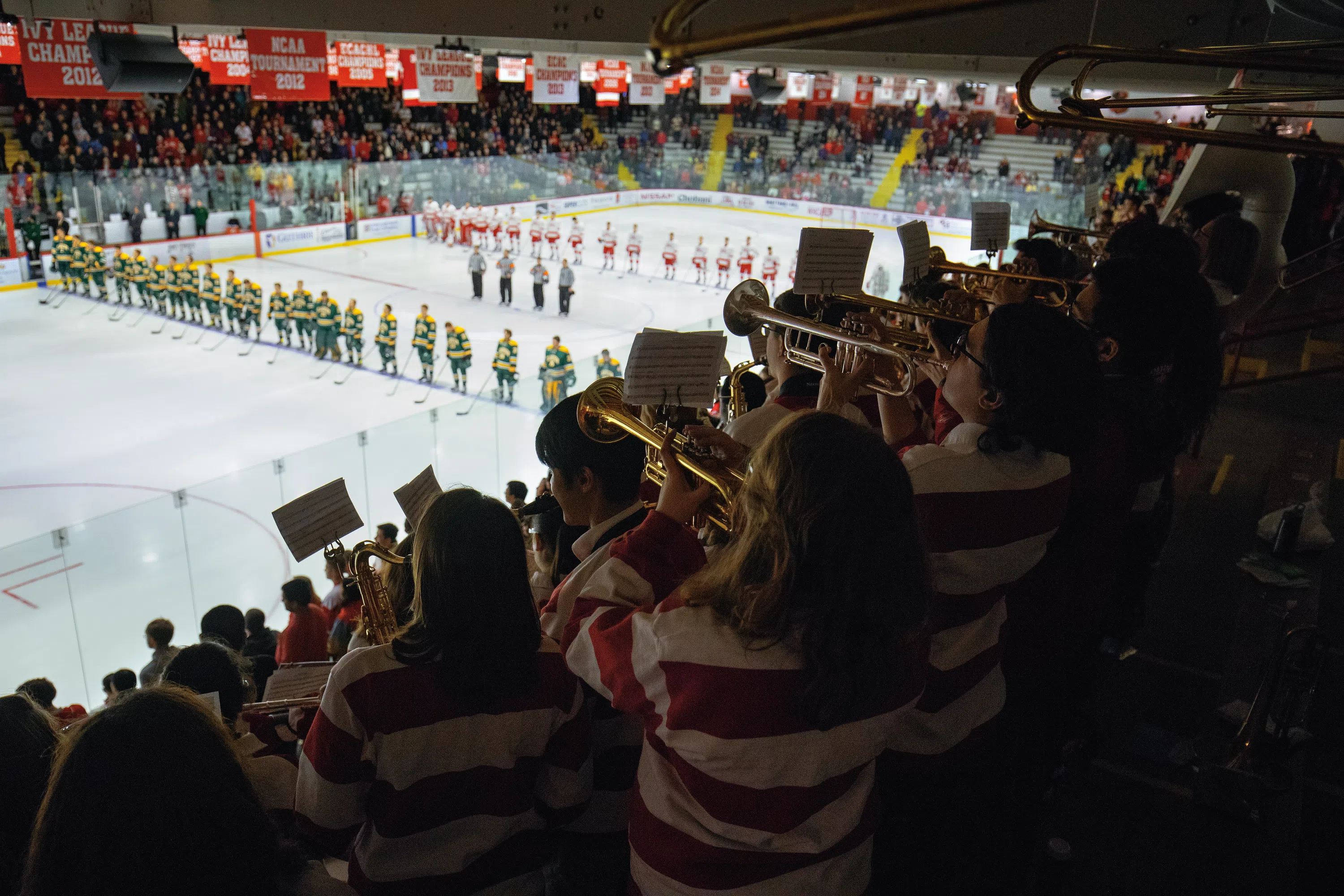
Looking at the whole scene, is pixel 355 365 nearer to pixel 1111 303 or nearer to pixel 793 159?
pixel 1111 303

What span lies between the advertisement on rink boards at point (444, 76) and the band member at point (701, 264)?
983 cm

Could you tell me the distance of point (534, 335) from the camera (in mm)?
15859

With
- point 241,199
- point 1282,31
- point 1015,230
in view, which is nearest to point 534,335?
point 241,199

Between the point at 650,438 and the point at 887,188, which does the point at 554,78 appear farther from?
the point at 887,188

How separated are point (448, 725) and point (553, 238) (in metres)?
19.8

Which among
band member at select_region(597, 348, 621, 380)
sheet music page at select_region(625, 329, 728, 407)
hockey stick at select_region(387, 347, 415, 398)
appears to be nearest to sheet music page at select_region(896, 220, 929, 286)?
sheet music page at select_region(625, 329, 728, 407)

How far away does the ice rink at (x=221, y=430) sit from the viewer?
6375 millimetres

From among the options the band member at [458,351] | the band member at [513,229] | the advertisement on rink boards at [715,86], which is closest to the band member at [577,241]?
the band member at [513,229]

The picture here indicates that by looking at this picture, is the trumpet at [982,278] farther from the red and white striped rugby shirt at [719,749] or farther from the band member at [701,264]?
the band member at [701,264]

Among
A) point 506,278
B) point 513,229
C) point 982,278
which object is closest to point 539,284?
point 506,278

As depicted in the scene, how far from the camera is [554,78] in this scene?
11.5 m

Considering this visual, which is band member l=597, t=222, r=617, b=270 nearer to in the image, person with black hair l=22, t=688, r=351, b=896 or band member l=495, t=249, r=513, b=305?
band member l=495, t=249, r=513, b=305

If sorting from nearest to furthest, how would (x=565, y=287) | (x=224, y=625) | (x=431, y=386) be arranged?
1. (x=224, y=625)
2. (x=431, y=386)
3. (x=565, y=287)

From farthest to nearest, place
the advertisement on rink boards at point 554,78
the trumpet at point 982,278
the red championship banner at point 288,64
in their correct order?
the advertisement on rink boards at point 554,78, the red championship banner at point 288,64, the trumpet at point 982,278
